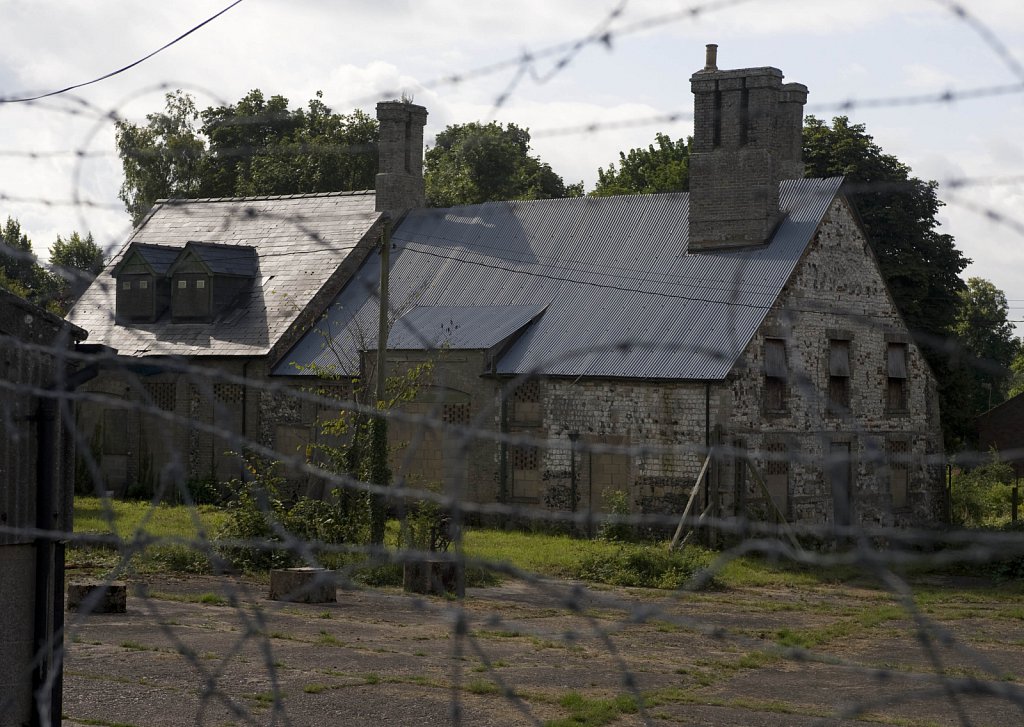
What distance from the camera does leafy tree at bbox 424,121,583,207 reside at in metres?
51.2

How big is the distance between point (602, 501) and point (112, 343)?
1328 cm

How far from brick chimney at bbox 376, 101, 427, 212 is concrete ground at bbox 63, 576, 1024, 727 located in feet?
49.2

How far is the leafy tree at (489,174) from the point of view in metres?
51.2

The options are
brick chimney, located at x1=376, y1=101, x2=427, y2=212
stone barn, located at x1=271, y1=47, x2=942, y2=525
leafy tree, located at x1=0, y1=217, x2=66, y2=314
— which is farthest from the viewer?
brick chimney, located at x1=376, y1=101, x2=427, y2=212

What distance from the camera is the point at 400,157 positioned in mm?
32562

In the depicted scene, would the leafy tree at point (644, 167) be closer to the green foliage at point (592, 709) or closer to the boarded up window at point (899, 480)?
the boarded up window at point (899, 480)

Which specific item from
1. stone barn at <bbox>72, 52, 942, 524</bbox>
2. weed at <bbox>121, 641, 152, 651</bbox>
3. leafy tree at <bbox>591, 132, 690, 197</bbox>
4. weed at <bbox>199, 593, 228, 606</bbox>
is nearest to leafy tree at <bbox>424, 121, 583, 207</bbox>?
leafy tree at <bbox>591, 132, 690, 197</bbox>

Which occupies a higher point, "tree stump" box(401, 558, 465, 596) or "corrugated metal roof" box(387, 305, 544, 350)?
"corrugated metal roof" box(387, 305, 544, 350)

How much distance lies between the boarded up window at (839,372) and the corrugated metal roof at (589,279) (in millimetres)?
2337

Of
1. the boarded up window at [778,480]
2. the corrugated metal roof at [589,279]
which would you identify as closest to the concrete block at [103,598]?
the corrugated metal roof at [589,279]

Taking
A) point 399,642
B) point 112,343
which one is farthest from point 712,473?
point 112,343

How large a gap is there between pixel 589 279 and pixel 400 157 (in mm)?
7315

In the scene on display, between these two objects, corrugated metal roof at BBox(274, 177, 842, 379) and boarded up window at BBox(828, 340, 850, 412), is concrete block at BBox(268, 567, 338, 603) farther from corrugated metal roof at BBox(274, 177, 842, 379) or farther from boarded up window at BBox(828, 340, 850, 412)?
boarded up window at BBox(828, 340, 850, 412)

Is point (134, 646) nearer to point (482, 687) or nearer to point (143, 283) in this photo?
point (482, 687)
